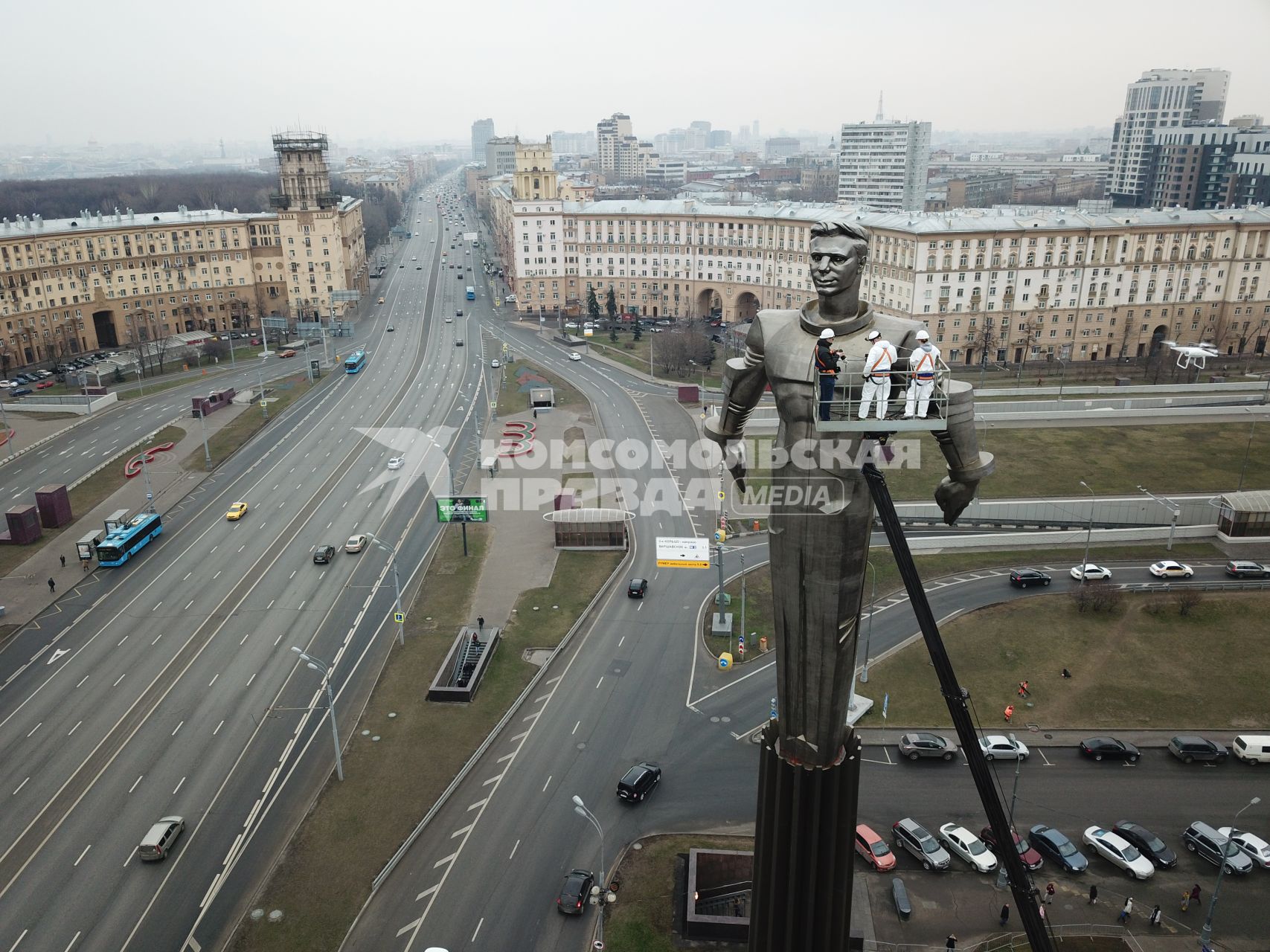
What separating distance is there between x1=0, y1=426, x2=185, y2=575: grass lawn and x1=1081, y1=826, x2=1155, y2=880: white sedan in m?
60.4

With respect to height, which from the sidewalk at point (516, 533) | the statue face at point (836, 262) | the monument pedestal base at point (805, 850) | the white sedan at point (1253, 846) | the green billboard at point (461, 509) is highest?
the statue face at point (836, 262)

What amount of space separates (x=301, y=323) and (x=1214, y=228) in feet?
383

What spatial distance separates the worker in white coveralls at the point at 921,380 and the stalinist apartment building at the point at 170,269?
395 ft

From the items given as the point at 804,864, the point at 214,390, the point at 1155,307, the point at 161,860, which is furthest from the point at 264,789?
the point at 1155,307

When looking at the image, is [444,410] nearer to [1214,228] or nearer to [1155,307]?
[1155,307]

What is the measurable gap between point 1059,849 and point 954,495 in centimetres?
2622

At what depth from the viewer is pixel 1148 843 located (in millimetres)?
33844

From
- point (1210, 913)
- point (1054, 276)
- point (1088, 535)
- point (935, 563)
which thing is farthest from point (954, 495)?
point (1054, 276)

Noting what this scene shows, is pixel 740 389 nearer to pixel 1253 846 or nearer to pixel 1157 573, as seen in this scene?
pixel 1253 846

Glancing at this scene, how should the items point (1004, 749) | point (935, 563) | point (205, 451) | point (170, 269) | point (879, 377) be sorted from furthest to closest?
1. point (170, 269)
2. point (205, 451)
3. point (935, 563)
4. point (1004, 749)
5. point (879, 377)

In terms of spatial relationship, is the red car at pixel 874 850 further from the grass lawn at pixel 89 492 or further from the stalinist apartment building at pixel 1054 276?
the stalinist apartment building at pixel 1054 276

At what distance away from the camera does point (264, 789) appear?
1478 inches

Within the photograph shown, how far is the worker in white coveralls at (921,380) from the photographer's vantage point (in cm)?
1314

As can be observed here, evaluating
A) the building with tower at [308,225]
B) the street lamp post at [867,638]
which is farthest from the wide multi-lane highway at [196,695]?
the building with tower at [308,225]
